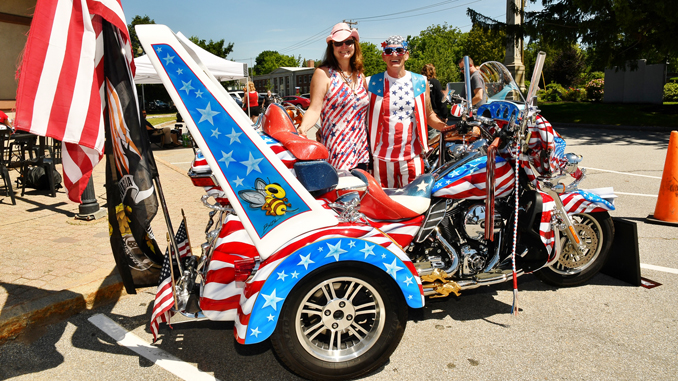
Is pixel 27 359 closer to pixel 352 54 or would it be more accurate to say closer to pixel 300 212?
pixel 300 212

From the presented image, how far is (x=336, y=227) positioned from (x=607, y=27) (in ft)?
60.3

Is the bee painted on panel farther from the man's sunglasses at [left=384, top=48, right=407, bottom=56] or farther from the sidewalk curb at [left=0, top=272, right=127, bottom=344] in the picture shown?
the sidewalk curb at [left=0, top=272, right=127, bottom=344]

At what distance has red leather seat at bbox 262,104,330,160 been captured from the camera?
8.77 feet

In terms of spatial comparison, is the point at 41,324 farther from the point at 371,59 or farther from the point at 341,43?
the point at 371,59

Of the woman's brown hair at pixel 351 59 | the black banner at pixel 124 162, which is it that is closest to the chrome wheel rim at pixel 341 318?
the black banner at pixel 124 162

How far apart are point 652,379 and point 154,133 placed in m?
15.1

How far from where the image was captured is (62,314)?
3709mm

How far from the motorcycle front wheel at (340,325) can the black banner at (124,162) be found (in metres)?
1.09

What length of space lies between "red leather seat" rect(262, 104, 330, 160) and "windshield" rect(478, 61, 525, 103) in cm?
192

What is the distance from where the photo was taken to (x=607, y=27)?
16875mm

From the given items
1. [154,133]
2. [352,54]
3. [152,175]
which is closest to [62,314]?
[152,175]

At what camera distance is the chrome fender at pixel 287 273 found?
253 centimetres

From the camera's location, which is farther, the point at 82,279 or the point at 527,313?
the point at 82,279

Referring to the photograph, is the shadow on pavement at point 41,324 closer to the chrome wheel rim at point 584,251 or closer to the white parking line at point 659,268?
the chrome wheel rim at point 584,251
